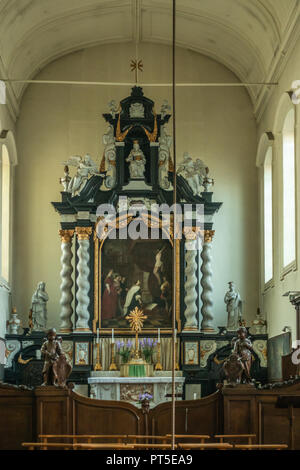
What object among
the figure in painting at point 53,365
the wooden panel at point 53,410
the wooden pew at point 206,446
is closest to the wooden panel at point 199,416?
the wooden panel at point 53,410

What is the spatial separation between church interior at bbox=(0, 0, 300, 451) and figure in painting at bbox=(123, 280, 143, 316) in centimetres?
3

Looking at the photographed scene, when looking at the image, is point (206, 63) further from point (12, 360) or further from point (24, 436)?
point (24, 436)

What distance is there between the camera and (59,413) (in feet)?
44.8

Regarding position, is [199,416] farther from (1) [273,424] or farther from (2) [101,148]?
(2) [101,148]

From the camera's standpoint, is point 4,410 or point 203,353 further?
point 203,353

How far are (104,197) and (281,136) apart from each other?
410 centimetres

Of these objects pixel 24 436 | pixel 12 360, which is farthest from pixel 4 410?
pixel 12 360

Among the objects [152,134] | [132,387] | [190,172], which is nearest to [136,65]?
[152,134]

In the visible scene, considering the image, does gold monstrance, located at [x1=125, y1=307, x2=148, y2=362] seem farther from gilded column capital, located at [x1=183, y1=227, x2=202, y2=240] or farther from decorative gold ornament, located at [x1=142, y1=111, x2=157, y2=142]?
decorative gold ornament, located at [x1=142, y1=111, x2=157, y2=142]

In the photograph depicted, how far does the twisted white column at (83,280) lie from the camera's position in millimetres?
19484

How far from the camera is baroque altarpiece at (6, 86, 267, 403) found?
19.3m

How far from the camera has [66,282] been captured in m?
19.8

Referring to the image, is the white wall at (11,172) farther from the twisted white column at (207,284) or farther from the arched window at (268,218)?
the arched window at (268,218)
